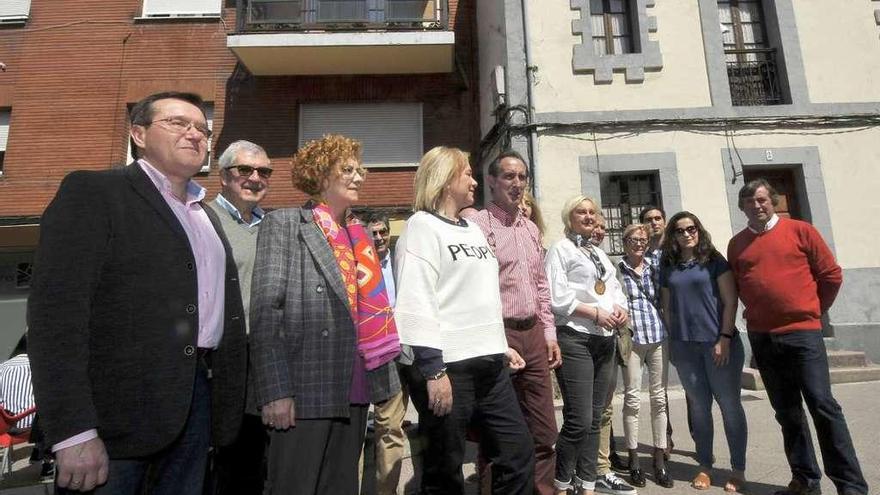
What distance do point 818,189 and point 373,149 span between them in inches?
307

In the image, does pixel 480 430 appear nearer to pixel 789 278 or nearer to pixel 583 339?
pixel 583 339

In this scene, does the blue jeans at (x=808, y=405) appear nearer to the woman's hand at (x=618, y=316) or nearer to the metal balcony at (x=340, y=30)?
the woman's hand at (x=618, y=316)

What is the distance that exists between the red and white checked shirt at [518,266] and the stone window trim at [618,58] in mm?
6039

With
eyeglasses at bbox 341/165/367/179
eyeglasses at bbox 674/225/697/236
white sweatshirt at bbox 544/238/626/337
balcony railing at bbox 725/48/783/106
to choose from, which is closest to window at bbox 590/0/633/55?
balcony railing at bbox 725/48/783/106

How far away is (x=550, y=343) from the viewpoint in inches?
113

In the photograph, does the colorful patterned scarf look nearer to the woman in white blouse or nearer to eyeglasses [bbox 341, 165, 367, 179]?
eyeglasses [bbox 341, 165, 367, 179]

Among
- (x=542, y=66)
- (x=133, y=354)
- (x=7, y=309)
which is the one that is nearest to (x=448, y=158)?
(x=133, y=354)

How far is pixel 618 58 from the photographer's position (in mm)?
8102

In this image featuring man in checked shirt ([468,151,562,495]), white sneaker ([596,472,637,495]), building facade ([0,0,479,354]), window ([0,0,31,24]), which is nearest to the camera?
man in checked shirt ([468,151,562,495])

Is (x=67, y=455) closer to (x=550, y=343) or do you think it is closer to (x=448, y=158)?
(x=448, y=158)

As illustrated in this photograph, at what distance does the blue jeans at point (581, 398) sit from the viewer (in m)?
2.99

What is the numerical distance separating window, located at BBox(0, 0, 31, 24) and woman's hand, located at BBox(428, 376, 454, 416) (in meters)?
13.1

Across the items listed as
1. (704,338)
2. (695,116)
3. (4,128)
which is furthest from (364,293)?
(4,128)

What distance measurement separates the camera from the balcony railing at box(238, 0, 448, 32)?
9.02 meters
